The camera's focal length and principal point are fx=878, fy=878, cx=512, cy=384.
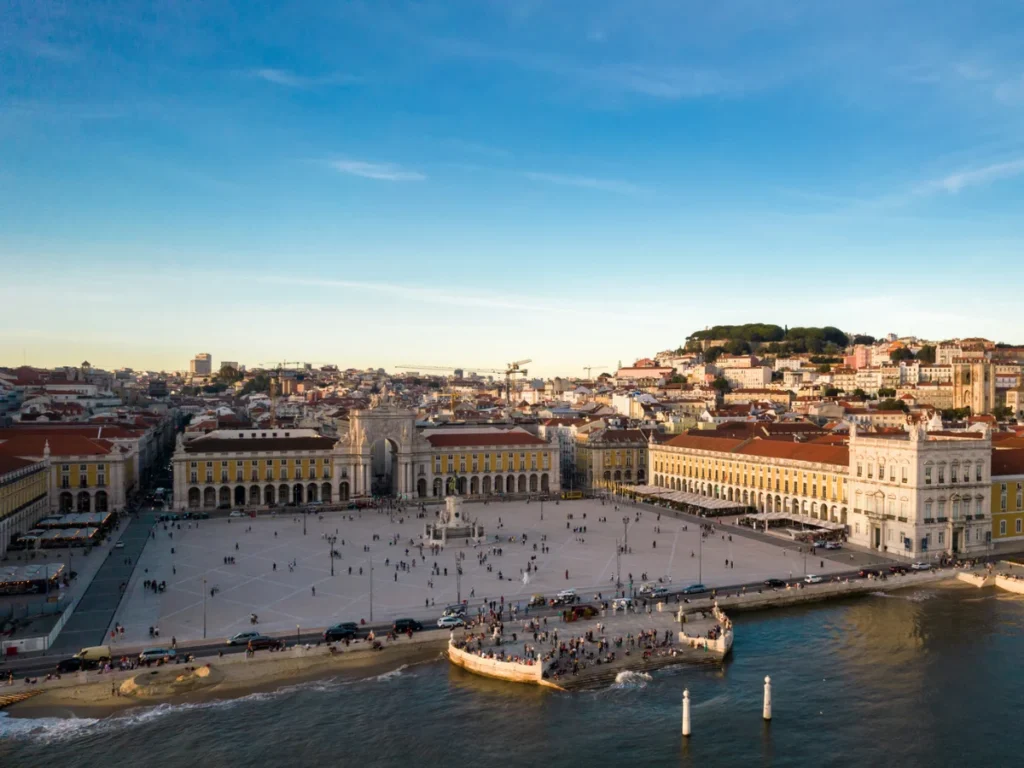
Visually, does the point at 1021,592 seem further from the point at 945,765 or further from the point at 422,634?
the point at 422,634

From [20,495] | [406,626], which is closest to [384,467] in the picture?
[20,495]

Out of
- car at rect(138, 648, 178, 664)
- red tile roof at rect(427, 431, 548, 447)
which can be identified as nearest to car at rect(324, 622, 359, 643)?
car at rect(138, 648, 178, 664)

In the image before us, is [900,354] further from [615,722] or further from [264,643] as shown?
[264,643]

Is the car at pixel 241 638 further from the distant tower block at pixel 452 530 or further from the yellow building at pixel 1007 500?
the yellow building at pixel 1007 500

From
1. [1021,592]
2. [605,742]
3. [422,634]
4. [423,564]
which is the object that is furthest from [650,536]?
[605,742]

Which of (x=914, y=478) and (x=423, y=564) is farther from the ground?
(x=914, y=478)

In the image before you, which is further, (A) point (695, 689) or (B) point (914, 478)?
(B) point (914, 478)

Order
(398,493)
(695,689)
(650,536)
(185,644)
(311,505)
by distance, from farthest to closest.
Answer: (398,493), (311,505), (650,536), (185,644), (695,689)
